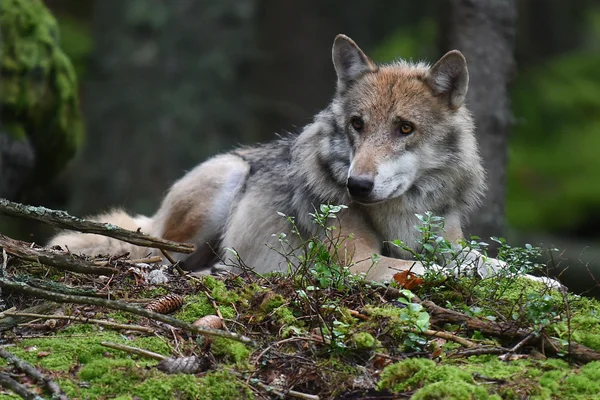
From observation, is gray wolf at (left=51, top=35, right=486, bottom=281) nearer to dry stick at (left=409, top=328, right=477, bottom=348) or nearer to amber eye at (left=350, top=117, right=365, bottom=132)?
amber eye at (left=350, top=117, right=365, bottom=132)

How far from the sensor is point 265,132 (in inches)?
674

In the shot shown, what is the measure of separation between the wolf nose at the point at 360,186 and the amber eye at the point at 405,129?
59cm

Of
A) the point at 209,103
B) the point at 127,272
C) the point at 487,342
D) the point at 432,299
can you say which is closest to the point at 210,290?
the point at 127,272

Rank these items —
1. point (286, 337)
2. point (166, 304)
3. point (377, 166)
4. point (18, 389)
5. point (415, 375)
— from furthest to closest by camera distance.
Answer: point (377, 166), point (166, 304), point (286, 337), point (415, 375), point (18, 389)

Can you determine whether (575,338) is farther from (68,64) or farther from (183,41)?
(183,41)

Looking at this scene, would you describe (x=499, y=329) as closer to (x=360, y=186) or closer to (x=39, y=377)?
(x=360, y=186)

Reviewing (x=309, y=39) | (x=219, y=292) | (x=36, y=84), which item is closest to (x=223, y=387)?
(x=219, y=292)

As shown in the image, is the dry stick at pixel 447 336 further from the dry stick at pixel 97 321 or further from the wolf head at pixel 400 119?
the wolf head at pixel 400 119

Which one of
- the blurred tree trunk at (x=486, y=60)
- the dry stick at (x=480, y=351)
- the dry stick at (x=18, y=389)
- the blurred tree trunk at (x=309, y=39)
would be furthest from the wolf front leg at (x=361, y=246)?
the blurred tree trunk at (x=309, y=39)

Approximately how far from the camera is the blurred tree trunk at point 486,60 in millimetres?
8281

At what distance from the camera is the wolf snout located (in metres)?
5.51

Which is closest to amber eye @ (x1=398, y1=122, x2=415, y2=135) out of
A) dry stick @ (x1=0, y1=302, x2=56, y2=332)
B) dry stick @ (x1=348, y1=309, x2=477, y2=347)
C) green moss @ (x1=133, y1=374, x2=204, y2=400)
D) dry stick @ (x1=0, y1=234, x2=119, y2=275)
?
dry stick @ (x1=348, y1=309, x2=477, y2=347)

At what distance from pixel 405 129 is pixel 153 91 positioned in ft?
26.0

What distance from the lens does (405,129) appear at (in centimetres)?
593
